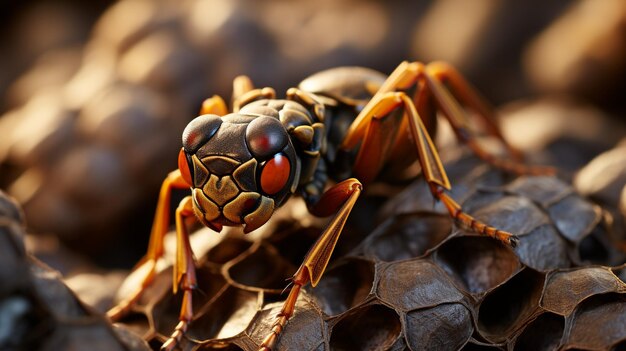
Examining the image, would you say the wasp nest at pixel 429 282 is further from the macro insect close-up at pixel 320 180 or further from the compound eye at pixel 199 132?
the compound eye at pixel 199 132

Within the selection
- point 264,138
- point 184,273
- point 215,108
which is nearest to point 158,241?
point 184,273

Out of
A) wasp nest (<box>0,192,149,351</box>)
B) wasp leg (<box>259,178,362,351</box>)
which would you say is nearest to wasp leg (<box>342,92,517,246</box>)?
wasp leg (<box>259,178,362,351</box>)

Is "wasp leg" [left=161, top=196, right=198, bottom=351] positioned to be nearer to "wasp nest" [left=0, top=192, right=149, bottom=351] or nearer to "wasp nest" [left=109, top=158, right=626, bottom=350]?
"wasp nest" [left=109, top=158, right=626, bottom=350]

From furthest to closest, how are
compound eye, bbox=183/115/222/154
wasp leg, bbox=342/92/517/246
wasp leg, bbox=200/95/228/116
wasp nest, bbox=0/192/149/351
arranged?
1. wasp leg, bbox=200/95/228/116
2. wasp leg, bbox=342/92/517/246
3. compound eye, bbox=183/115/222/154
4. wasp nest, bbox=0/192/149/351

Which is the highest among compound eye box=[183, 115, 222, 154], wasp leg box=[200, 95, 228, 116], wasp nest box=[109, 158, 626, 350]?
compound eye box=[183, 115, 222, 154]

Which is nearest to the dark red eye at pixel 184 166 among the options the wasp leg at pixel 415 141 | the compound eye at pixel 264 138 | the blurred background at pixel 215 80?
the compound eye at pixel 264 138

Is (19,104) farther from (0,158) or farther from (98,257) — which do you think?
(98,257)

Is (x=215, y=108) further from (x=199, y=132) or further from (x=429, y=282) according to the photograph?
(x=429, y=282)
